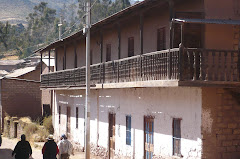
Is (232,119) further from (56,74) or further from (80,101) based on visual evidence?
(56,74)

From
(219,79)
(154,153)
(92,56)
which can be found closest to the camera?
(219,79)

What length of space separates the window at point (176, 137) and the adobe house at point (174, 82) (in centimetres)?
3

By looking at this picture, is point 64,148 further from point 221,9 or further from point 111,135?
point 221,9

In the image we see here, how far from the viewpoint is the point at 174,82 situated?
1350 centimetres

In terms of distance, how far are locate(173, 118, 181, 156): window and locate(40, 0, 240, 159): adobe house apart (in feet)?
0.11

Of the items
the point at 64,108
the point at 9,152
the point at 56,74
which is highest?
the point at 56,74

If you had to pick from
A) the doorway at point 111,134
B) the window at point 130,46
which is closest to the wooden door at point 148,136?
the window at point 130,46

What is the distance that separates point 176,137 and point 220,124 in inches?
72.1

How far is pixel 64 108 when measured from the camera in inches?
1195

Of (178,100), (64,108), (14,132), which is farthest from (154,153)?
(14,132)

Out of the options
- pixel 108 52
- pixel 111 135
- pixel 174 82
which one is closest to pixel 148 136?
pixel 111 135

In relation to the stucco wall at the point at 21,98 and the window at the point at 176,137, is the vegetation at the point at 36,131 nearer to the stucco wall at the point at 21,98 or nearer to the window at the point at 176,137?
the stucco wall at the point at 21,98

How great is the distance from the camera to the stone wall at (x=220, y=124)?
14.0 m

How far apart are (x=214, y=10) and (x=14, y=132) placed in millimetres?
23397
